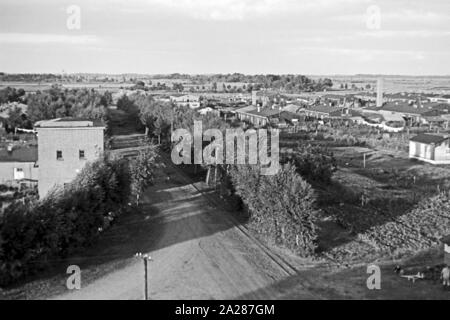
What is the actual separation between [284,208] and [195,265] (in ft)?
10.1

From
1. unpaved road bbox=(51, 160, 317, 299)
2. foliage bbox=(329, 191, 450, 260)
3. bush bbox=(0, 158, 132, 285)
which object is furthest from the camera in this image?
foliage bbox=(329, 191, 450, 260)

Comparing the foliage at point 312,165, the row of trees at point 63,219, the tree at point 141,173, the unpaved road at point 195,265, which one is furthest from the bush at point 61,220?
the foliage at point 312,165

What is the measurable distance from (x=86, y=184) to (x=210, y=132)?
38.2ft

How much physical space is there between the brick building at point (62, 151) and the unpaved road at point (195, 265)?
11.7ft

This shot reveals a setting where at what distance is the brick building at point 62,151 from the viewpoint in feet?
69.6

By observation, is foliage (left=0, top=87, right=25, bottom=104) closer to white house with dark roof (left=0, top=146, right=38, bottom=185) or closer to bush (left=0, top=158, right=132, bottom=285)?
white house with dark roof (left=0, top=146, right=38, bottom=185)

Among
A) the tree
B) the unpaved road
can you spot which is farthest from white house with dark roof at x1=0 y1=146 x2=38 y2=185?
the unpaved road

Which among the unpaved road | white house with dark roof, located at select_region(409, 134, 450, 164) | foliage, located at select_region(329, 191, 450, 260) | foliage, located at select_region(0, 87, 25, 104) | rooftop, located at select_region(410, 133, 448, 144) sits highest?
foliage, located at select_region(0, 87, 25, 104)

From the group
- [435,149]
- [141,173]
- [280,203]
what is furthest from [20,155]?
[435,149]

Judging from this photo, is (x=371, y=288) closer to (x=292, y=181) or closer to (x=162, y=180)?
(x=292, y=181)

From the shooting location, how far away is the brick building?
21203 millimetres

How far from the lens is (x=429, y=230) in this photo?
1719cm

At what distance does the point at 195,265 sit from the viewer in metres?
14.1

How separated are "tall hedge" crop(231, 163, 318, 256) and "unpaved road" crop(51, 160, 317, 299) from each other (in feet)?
2.25
